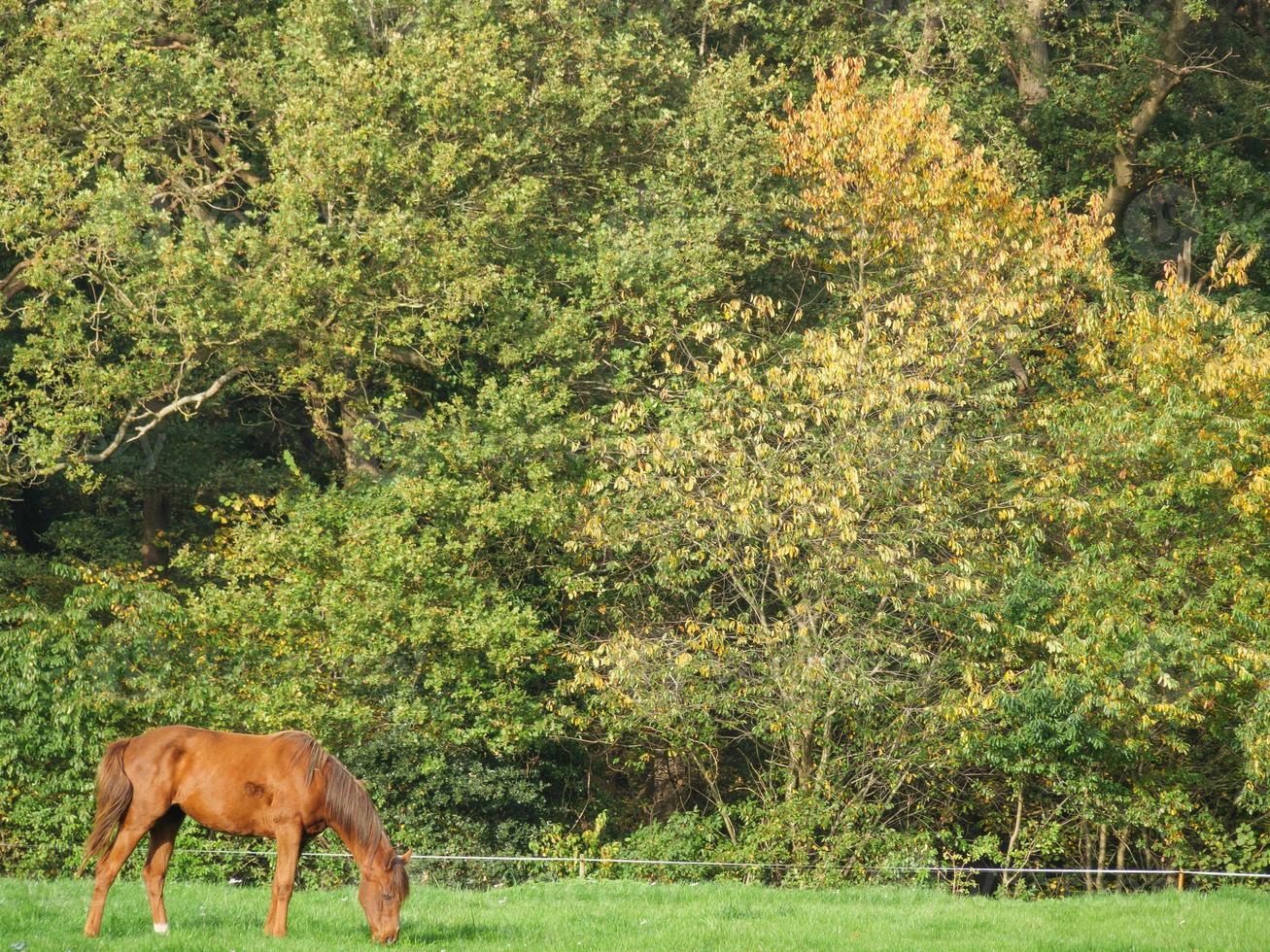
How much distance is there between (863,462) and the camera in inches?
781

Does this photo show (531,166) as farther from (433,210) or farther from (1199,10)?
(1199,10)

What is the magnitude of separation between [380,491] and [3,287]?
7.81 metres

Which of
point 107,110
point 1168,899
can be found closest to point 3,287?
point 107,110

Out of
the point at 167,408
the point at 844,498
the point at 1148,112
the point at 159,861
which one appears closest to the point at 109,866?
the point at 159,861

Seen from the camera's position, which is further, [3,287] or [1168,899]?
[3,287]

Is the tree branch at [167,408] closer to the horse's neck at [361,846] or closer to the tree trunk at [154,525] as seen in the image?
the tree trunk at [154,525]

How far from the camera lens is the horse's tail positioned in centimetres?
1092

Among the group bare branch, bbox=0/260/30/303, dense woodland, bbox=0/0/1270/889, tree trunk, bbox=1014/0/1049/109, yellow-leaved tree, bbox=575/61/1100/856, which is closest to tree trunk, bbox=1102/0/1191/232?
dense woodland, bbox=0/0/1270/889

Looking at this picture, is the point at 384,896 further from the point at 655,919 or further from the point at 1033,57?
the point at 1033,57

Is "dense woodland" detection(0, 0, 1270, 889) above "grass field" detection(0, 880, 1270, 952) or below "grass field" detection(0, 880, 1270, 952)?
above

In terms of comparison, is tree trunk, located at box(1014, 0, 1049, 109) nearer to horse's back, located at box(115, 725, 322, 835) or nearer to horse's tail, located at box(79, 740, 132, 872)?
horse's back, located at box(115, 725, 322, 835)

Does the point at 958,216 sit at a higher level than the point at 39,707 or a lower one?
higher

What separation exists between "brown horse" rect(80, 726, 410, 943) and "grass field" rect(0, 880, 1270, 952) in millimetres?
466

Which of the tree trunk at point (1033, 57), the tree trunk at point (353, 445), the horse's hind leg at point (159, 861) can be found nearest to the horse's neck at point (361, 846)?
the horse's hind leg at point (159, 861)
